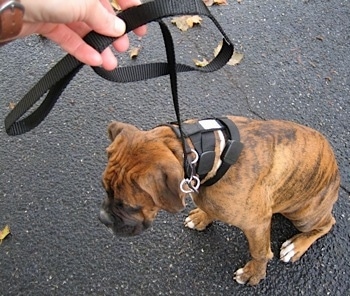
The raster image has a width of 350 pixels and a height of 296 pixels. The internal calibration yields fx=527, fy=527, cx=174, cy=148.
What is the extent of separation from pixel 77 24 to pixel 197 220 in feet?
5.21

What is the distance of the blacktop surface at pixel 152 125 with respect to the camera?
333 cm

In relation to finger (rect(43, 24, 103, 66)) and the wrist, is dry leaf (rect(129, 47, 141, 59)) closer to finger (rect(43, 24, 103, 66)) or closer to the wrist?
finger (rect(43, 24, 103, 66))

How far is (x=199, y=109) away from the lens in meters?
4.09

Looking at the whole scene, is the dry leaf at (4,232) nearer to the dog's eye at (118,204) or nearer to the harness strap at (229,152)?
the dog's eye at (118,204)

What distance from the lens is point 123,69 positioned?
255cm

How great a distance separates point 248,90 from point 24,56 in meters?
1.93

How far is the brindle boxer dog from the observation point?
7.90ft

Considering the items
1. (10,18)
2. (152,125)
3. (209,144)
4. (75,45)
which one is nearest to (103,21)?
(75,45)

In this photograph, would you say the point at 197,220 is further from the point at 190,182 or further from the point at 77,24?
the point at 77,24

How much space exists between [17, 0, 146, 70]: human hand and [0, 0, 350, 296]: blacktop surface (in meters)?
1.52

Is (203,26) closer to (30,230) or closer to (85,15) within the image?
(30,230)

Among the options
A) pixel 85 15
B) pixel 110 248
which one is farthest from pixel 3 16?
pixel 110 248

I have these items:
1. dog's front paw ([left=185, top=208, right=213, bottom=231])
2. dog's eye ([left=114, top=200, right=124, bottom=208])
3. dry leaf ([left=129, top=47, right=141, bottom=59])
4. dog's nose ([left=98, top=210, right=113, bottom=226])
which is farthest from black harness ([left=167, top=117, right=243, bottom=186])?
dry leaf ([left=129, top=47, right=141, bottom=59])

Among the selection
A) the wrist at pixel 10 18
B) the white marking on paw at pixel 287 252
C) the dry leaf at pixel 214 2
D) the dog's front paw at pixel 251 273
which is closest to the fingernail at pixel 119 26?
the wrist at pixel 10 18
